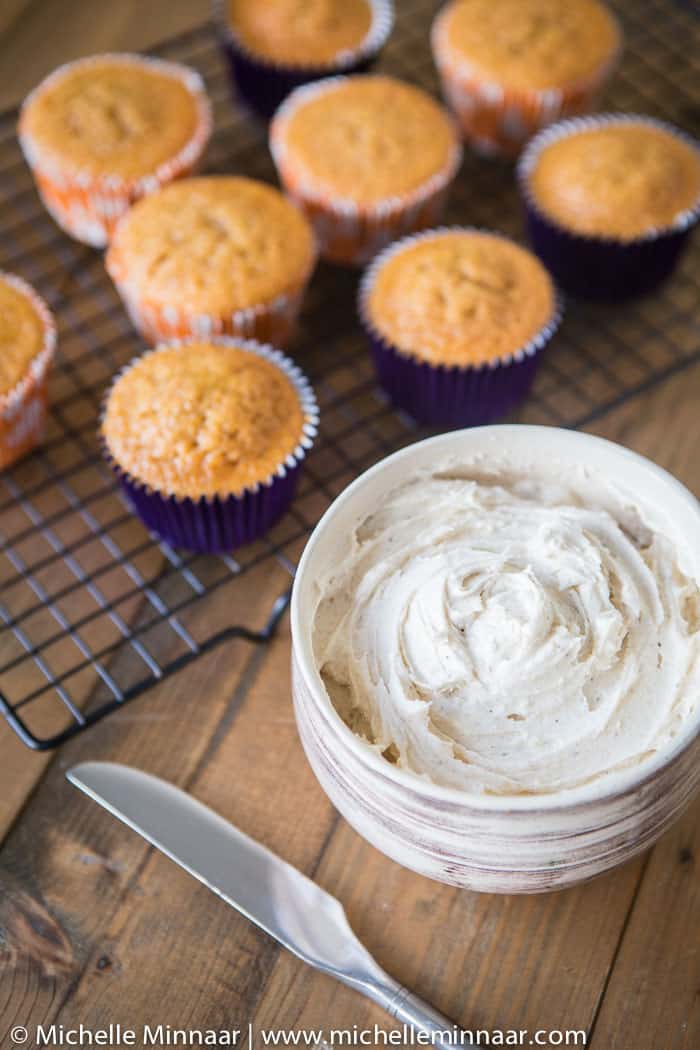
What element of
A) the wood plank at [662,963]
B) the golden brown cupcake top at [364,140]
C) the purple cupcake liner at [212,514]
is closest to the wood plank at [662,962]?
the wood plank at [662,963]

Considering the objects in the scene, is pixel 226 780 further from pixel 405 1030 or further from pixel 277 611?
pixel 405 1030

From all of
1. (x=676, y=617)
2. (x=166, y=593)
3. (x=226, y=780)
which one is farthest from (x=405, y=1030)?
(x=166, y=593)

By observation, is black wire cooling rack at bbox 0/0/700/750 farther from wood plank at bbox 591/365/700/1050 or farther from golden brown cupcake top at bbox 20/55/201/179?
wood plank at bbox 591/365/700/1050

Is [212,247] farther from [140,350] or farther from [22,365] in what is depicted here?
[22,365]

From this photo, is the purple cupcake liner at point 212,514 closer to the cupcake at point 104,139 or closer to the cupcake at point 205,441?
the cupcake at point 205,441

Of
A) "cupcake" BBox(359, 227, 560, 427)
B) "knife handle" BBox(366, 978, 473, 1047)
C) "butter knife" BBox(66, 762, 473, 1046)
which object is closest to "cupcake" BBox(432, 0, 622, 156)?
"cupcake" BBox(359, 227, 560, 427)
